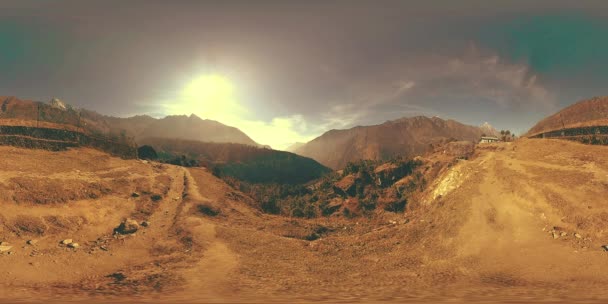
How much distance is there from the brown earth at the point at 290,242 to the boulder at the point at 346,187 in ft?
99.2

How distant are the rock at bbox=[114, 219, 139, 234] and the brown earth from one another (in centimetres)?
63

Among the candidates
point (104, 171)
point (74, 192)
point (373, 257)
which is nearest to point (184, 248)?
point (74, 192)

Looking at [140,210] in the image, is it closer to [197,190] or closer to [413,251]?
[197,190]

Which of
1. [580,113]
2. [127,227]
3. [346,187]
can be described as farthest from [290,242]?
[580,113]

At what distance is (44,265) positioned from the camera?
2481 cm

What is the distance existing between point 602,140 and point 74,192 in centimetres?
7178

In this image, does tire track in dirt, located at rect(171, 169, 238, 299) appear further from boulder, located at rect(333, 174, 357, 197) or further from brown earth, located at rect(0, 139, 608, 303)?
boulder, located at rect(333, 174, 357, 197)

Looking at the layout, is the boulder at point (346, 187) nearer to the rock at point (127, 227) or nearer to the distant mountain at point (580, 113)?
the rock at point (127, 227)

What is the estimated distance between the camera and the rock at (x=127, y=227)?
33412 mm

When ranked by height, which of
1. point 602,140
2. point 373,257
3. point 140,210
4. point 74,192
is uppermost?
point 602,140

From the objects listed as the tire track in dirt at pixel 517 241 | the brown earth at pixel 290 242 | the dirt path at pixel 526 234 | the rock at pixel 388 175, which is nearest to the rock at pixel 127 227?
the brown earth at pixel 290 242

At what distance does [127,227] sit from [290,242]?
651 inches

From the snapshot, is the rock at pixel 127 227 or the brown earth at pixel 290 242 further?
the rock at pixel 127 227

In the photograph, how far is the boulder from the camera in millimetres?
77125
